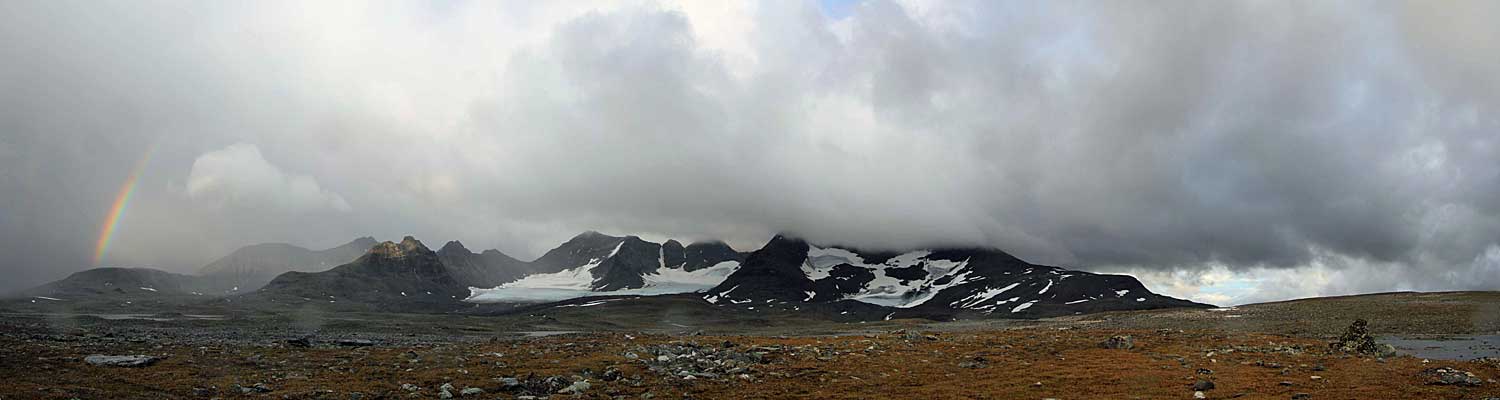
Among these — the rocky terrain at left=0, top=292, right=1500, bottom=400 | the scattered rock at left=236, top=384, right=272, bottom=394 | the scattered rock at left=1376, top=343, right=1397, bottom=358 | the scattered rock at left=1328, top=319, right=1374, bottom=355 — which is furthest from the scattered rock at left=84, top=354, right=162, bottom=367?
the scattered rock at left=1376, top=343, right=1397, bottom=358

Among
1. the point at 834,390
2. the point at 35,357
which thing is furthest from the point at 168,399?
the point at 834,390

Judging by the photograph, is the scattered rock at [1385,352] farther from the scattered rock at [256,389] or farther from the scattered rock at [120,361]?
the scattered rock at [120,361]

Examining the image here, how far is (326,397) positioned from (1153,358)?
132 feet

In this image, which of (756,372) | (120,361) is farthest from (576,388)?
(120,361)

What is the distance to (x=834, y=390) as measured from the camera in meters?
30.1

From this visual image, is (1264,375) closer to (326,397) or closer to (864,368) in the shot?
(864,368)

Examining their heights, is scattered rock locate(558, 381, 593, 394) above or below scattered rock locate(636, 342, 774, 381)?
below

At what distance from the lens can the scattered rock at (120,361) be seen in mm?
31594

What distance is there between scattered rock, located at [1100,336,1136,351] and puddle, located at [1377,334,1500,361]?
15.0m

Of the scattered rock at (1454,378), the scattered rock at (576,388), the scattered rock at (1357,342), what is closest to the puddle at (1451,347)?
the scattered rock at (1357,342)

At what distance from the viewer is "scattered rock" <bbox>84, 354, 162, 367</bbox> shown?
104ft

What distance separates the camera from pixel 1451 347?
49.0m

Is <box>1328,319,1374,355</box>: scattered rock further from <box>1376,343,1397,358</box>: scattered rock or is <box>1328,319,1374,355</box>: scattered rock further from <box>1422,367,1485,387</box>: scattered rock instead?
<box>1422,367,1485,387</box>: scattered rock

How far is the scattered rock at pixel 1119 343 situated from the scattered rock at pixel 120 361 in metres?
53.3
